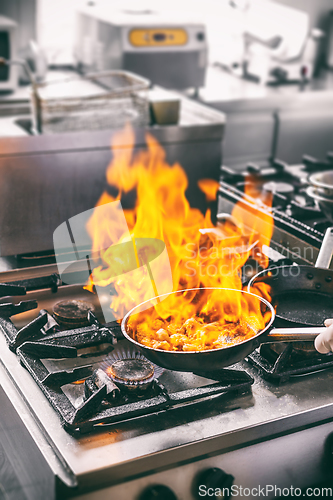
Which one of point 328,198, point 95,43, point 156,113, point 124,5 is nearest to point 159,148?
point 156,113

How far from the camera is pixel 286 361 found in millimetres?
939

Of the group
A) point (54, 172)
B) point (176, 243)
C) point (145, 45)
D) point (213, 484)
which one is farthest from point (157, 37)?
point (213, 484)

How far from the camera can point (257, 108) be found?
9.31 ft

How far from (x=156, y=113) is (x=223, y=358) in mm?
1384

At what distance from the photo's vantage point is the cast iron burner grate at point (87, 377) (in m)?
0.82

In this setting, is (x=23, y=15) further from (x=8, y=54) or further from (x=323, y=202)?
(x=323, y=202)

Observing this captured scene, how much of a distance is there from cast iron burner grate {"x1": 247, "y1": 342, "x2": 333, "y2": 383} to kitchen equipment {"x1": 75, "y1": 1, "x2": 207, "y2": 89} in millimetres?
1906

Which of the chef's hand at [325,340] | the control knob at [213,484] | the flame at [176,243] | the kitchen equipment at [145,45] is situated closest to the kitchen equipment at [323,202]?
the flame at [176,243]

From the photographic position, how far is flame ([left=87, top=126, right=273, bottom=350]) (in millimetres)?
974

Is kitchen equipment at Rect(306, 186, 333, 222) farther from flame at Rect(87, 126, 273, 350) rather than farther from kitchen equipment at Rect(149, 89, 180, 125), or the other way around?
kitchen equipment at Rect(149, 89, 180, 125)

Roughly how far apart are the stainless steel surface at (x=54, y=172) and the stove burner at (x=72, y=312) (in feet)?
2.38

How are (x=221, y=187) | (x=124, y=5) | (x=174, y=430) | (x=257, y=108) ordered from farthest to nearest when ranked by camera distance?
(x=124, y=5) → (x=257, y=108) → (x=221, y=187) → (x=174, y=430)

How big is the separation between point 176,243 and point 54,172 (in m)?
0.66

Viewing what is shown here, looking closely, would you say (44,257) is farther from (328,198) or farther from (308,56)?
(308,56)
